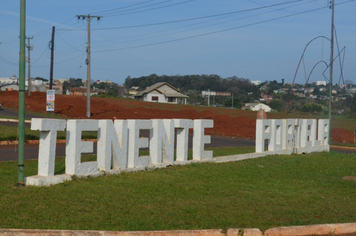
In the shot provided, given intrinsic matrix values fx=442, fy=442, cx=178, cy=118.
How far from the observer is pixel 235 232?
6.52m

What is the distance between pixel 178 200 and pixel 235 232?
7.69 feet

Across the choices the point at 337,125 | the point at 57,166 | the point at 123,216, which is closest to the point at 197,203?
the point at 123,216

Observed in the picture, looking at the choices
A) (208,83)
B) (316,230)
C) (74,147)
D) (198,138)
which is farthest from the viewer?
(208,83)

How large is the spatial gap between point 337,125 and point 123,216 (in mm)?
23307

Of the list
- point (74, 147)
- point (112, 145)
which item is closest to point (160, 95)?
point (112, 145)

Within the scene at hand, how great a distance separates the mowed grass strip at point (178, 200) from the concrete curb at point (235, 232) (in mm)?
323

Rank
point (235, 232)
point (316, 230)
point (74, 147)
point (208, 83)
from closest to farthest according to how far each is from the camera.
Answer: point (235, 232) → point (316, 230) → point (74, 147) → point (208, 83)

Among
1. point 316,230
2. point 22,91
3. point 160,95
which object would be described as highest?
point 160,95

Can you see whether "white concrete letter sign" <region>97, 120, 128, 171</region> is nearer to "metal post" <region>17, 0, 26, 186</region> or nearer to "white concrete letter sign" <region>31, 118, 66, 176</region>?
"white concrete letter sign" <region>31, 118, 66, 176</region>

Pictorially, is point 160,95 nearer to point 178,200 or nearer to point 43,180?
point 43,180

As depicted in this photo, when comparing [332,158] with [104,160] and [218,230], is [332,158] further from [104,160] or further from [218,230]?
[218,230]

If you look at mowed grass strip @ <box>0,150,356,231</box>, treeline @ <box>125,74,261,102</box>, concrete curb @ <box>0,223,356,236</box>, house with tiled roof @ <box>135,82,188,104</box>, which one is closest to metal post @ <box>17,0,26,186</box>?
mowed grass strip @ <box>0,150,356,231</box>

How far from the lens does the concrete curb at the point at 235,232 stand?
6.04 meters

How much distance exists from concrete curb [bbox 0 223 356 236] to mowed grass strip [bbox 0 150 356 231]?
1.06 feet
